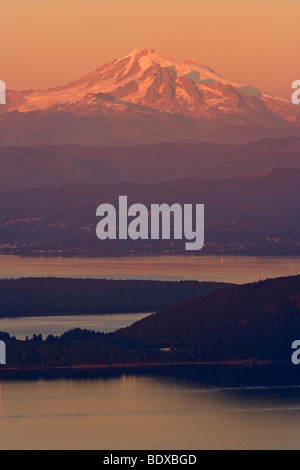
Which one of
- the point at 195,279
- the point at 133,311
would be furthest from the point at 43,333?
the point at 195,279

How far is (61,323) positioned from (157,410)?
50568 mm

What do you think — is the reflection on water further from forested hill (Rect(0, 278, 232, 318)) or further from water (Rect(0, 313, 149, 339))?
forested hill (Rect(0, 278, 232, 318))

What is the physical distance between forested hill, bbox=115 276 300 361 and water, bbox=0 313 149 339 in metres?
10.6

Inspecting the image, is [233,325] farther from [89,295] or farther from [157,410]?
[89,295]

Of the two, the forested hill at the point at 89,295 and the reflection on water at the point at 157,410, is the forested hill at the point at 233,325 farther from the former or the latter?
the forested hill at the point at 89,295

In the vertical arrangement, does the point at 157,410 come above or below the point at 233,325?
below

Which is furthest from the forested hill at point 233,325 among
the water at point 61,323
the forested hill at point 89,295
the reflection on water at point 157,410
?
the forested hill at point 89,295

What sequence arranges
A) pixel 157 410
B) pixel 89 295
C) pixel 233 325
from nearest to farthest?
pixel 157 410 → pixel 233 325 → pixel 89 295

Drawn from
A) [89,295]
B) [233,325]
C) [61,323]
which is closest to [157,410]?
[233,325]

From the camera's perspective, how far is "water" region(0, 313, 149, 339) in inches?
5295

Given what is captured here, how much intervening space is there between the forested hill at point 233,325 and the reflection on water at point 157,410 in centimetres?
466

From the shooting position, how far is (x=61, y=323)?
145m

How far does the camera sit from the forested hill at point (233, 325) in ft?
383

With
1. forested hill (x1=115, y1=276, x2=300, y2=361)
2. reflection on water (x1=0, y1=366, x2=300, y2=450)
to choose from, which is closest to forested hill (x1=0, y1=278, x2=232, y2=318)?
forested hill (x1=115, y1=276, x2=300, y2=361)
